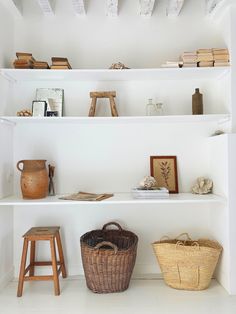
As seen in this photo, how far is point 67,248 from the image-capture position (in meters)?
2.70

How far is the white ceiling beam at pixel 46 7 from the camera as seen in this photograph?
8.24 feet

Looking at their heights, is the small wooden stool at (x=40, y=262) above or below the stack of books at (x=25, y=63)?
below

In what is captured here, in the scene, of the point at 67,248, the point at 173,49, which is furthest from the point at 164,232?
the point at 173,49

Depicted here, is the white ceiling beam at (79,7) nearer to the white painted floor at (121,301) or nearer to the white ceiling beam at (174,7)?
the white ceiling beam at (174,7)

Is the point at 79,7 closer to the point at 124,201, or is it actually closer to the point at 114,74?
the point at 114,74

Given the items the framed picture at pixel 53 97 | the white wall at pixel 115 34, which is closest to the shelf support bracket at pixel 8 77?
the framed picture at pixel 53 97

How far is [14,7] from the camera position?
8.37 ft

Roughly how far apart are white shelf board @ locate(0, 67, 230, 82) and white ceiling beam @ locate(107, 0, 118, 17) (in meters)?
0.60

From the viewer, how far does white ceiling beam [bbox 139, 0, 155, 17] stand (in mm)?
2525

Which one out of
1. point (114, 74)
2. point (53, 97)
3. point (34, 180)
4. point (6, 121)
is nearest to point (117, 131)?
point (114, 74)

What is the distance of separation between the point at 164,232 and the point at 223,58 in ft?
5.14

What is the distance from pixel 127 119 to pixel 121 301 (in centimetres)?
139

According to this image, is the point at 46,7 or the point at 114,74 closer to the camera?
the point at 114,74

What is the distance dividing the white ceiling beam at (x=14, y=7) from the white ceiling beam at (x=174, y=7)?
1.30 meters
